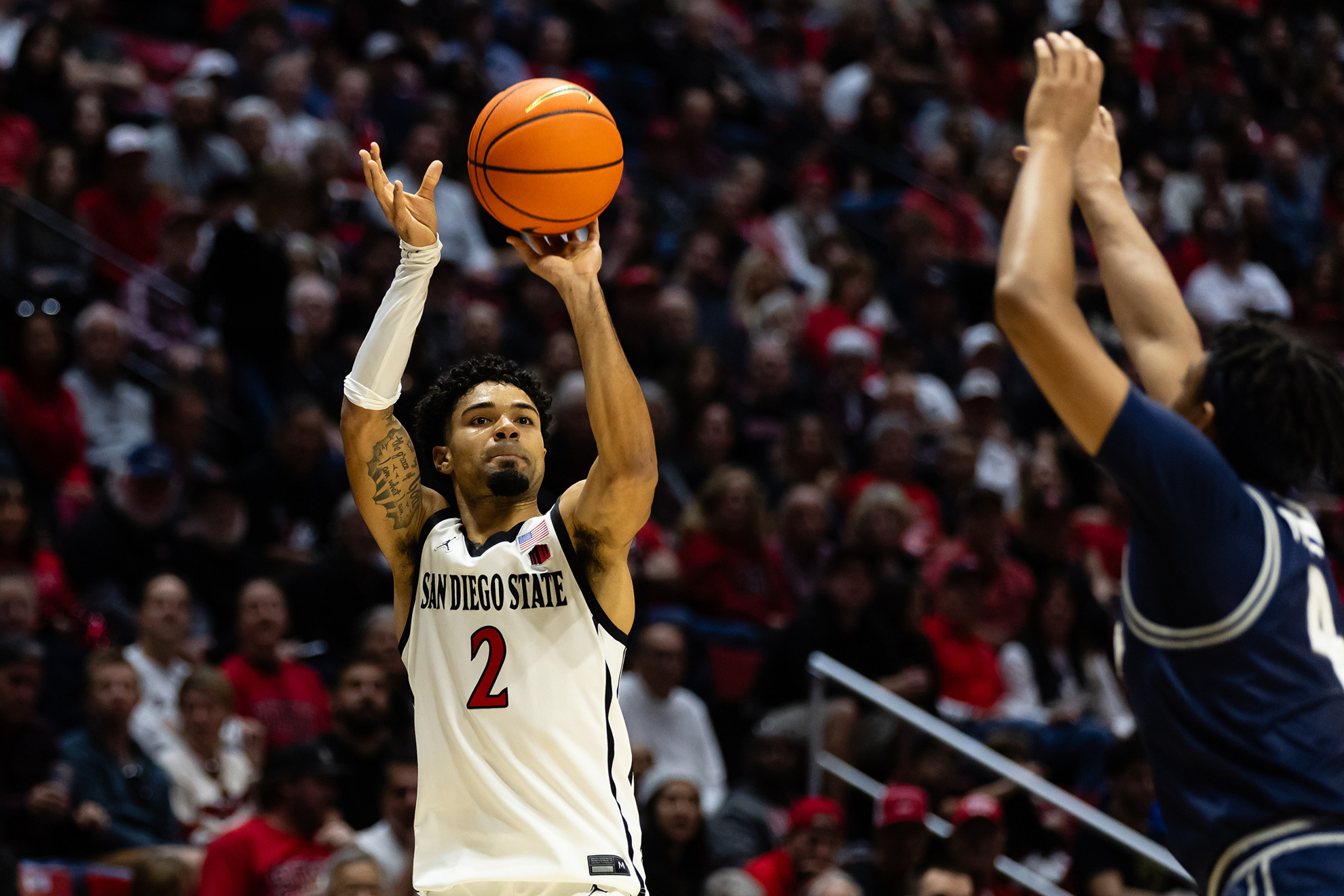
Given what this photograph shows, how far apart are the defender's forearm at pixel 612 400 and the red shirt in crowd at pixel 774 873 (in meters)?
3.56

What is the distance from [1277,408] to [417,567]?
94.0 inches

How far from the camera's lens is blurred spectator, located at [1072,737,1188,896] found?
7.61 metres

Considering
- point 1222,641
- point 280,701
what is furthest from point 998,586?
point 1222,641

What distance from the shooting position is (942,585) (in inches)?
364

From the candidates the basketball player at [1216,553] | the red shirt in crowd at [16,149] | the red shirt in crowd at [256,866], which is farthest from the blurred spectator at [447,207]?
the basketball player at [1216,553]

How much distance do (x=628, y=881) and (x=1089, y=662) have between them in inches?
238

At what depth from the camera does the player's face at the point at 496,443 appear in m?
4.33

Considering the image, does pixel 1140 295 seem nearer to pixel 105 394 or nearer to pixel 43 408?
pixel 43 408

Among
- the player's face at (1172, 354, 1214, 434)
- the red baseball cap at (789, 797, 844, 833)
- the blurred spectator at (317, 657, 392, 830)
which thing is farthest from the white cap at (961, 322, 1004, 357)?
the player's face at (1172, 354, 1214, 434)

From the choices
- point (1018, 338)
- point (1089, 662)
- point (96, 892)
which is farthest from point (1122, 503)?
point (1018, 338)

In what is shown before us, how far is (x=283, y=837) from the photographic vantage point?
6555 mm

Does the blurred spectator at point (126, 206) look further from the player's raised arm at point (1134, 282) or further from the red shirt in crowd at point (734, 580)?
the player's raised arm at point (1134, 282)

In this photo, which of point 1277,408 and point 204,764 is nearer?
point 1277,408

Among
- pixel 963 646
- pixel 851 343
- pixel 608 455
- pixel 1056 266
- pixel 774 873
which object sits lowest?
pixel 774 873
